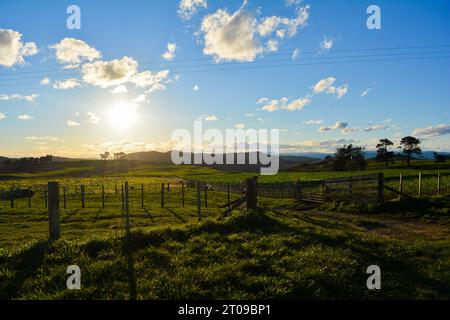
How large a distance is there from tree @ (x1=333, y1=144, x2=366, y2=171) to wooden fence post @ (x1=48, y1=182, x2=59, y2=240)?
109m

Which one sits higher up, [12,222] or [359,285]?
[359,285]

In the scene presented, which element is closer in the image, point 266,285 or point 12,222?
point 266,285

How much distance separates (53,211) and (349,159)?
379 feet

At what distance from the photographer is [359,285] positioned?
23.3ft

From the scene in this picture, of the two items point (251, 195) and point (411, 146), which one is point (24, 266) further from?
point (411, 146)

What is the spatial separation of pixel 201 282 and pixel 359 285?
3204mm

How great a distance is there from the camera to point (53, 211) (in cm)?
1035

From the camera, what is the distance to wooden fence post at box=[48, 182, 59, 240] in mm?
10242

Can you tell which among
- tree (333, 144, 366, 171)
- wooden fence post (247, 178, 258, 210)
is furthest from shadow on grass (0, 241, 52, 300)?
tree (333, 144, 366, 171)

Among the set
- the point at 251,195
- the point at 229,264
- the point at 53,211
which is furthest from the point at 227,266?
the point at 251,195
